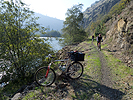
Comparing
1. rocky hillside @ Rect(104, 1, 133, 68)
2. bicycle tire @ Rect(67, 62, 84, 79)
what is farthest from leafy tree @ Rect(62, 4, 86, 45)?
bicycle tire @ Rect(67, 62, 84, 79)

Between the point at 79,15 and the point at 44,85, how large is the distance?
37117 mm

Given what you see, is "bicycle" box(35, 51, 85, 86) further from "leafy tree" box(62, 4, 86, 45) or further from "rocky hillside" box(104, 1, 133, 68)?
"leafy tree" box(62, 4, 86, 45)

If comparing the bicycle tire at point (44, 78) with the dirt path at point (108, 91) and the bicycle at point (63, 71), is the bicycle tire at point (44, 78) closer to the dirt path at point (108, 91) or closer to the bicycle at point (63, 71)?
the bicycle at point (63, 71)

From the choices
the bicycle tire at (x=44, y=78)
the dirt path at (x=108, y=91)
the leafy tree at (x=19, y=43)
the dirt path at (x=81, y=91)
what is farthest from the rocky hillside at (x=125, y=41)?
the leafy tree at (x=19, y=43)

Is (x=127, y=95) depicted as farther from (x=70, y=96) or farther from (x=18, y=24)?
(x=18, y=24)

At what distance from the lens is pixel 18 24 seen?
8.87m

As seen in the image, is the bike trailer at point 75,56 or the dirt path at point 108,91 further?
the bike trailer at point 75,56

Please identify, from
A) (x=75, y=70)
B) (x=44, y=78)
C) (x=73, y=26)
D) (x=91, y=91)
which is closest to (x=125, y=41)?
(x=75, y=70)

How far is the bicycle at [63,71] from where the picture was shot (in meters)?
4.84

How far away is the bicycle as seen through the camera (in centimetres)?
484

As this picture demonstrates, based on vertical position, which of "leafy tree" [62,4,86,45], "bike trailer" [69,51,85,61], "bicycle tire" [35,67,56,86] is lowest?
"bicycle tire" [35,67,56,86]

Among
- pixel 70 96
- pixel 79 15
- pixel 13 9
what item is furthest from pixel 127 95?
pixel 79 15

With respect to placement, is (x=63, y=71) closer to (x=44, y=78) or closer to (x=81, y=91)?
(x=44, y=78)

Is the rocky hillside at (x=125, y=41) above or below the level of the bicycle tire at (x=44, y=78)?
above
